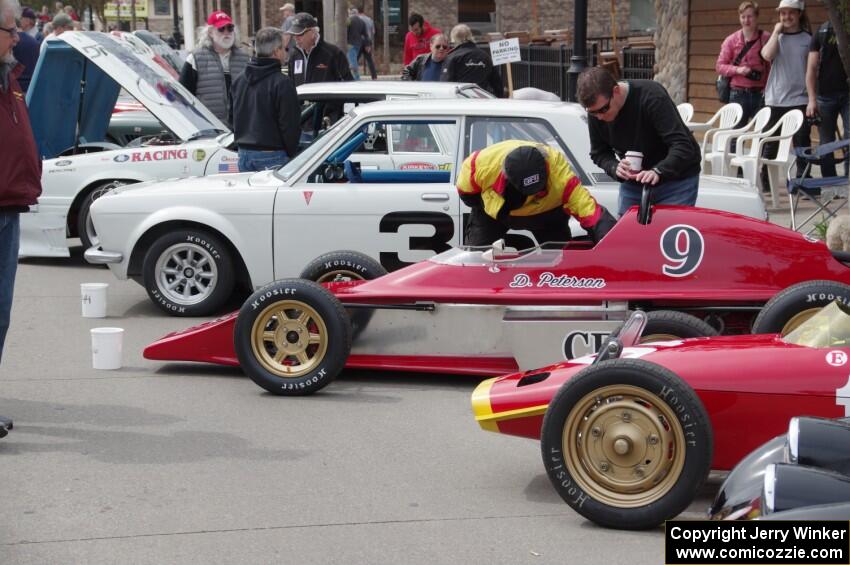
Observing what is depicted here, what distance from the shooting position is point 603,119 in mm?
7695

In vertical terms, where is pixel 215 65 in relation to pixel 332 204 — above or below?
above

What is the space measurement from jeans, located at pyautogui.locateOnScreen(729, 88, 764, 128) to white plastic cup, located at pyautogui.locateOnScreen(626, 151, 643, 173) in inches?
280

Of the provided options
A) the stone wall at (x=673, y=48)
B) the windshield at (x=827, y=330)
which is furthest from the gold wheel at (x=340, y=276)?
the stone wall at (x=673, y=48)

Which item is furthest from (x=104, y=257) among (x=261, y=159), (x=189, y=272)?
(x=261, y=159)

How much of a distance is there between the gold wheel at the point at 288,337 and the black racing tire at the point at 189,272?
2037 mm

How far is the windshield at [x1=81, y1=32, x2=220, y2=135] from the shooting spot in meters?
11.2

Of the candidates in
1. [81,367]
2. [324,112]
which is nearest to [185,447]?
[81,367]

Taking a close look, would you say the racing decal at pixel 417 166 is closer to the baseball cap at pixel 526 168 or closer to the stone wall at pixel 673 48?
the baseball cap at pixel 526 168

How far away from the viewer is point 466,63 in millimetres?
13562

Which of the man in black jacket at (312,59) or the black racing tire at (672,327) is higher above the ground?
the man in black jacket at (312,59)

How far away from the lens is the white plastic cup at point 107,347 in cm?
780

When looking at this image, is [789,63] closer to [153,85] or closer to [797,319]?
[153,85]

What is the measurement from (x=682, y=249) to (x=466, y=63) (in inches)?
274

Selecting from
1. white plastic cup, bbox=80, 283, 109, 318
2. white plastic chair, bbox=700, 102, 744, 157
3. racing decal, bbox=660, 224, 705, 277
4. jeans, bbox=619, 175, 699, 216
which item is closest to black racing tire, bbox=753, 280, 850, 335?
racing decal, bbox=660, 224, 705, 277
